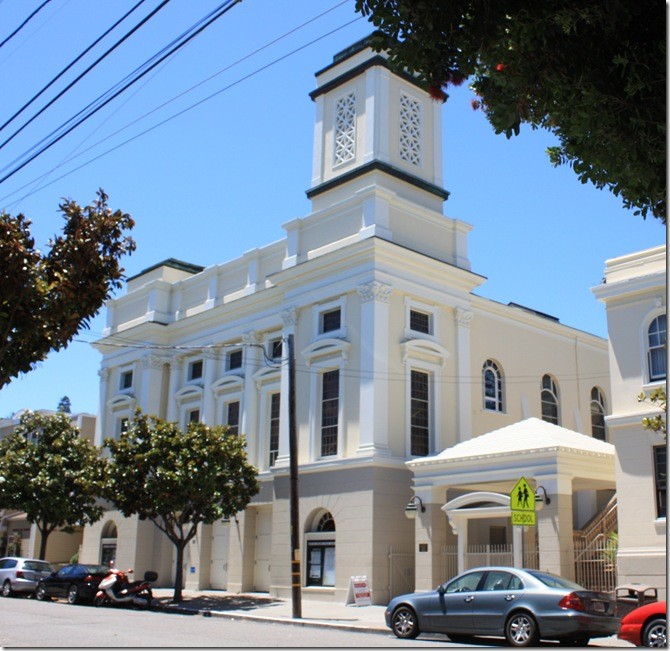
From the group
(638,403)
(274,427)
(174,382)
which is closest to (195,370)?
(174,382)

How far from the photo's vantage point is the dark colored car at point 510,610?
50.8 feet

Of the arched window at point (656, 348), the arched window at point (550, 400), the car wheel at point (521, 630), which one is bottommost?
the car wheel at point (521, 630)

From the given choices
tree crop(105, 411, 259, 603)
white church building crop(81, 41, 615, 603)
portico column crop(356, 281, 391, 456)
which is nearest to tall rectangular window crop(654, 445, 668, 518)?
white church building crop(81, 41, 615, 603)

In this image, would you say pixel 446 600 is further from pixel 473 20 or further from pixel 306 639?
pixel 473 20

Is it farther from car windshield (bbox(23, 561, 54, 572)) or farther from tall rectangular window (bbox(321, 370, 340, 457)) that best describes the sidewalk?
tall rectangular window (bbox(321, 370, 340, 457))

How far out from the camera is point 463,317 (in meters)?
32.8

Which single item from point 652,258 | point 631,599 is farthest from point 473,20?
point 652,258

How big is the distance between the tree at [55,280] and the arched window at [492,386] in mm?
24074

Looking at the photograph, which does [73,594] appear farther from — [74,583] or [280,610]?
[280,610]

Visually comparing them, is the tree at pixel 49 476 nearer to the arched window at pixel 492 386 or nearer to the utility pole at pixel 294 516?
the utility pole at pixel 294 516

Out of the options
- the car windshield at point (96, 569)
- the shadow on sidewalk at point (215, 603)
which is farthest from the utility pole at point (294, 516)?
the car windshield at point (96, 569)

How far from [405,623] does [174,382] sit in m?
23.2

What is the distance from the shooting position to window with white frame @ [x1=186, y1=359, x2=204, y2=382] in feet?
127

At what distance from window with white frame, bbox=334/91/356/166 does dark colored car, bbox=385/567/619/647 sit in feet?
63.9
